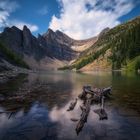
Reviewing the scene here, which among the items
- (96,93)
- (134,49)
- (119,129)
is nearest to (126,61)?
Answer: (134,49)

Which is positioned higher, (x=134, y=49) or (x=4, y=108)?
(x=134, y=49)

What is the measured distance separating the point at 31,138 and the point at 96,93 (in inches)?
661

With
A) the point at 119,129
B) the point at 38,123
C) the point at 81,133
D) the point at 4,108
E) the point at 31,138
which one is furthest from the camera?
the point at 4,108

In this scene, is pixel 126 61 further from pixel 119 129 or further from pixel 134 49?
pixel 119 129

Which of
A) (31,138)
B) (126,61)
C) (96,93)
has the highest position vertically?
(126,61)

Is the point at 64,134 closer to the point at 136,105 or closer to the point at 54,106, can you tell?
the point at 54,106

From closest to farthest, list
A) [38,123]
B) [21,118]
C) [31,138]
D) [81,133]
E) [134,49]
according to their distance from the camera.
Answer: [31,138] < [81,133] < [38,123] < [21,118] < [134,49]

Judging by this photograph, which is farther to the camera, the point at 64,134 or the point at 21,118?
the point at 21,118

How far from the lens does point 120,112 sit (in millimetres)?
21906

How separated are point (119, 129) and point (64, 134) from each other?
4.99 metres

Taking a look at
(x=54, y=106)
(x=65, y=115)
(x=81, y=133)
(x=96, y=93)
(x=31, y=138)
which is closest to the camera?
(x=31, y=138)

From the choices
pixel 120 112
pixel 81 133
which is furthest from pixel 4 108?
pixel 120 112

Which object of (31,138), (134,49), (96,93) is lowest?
(31,138)

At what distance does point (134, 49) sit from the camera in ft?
627
